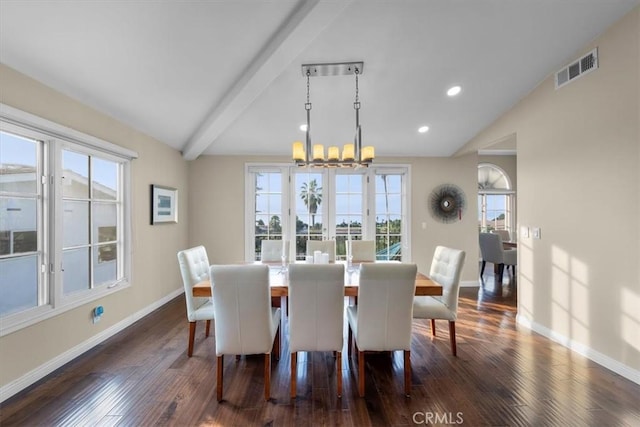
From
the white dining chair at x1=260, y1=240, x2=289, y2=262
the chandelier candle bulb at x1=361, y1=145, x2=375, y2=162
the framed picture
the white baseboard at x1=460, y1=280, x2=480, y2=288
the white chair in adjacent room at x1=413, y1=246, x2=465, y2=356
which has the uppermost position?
the chandelier candle bulb at x1=361, y1=145, x2=375, y2=162

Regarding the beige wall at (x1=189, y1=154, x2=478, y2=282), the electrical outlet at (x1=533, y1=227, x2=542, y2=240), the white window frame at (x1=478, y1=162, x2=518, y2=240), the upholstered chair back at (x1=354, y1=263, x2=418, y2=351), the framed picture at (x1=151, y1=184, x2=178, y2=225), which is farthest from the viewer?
the white window frame at (x1=478, y1=162, x2=518, y2=240)

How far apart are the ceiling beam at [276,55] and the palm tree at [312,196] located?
1810 millimetres

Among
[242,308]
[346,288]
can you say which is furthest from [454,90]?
[242,308]

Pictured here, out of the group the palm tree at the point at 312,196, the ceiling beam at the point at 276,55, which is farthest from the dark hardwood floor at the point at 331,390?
the palm tree at the point at 312,196

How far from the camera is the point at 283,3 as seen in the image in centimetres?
212

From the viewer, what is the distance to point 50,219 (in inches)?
93.7

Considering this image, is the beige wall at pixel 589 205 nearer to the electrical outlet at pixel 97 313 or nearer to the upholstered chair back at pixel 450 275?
the upholstered chair back at pixel 450 275

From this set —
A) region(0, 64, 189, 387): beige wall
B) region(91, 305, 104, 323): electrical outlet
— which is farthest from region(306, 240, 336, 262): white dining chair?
region(91, 305, 104, 323): electrical outlet

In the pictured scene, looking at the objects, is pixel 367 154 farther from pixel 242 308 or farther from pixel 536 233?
pixel 536 233

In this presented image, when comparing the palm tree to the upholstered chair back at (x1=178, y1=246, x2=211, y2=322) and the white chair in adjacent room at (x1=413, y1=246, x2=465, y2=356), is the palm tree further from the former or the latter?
the white chair in adjacent room at (x1=413, y1=246, x2=465, y2=356)

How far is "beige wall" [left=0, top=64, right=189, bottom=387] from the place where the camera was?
2.09m

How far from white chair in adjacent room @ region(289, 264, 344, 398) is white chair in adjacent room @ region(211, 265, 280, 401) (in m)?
0.18

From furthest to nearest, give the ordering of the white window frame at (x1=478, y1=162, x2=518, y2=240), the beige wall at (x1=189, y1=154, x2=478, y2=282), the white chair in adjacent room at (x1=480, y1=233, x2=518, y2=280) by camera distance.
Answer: the white window frame at (x1=478, y1=162, x2=518, y2=240) → the white chair in adjacent room at (x1=480, y1=233, x2=518, y2=280) → the beige wall at (x1=189, y1=154, x2=478, y2=282)

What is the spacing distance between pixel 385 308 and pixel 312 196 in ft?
10.6
